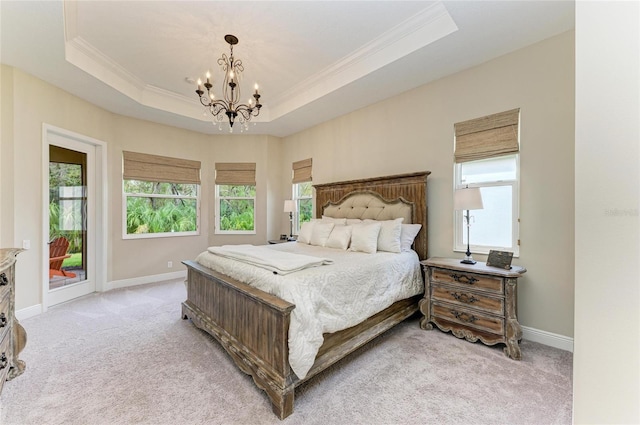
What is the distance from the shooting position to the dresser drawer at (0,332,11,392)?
178cm

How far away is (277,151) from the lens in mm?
5781

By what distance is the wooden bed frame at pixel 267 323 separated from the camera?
5.72ft

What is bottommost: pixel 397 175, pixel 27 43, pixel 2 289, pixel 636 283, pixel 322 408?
pixel 322 408

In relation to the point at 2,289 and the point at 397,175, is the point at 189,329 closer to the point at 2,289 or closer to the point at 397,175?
the point at 2,289

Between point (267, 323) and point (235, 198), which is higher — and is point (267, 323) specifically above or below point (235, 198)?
below

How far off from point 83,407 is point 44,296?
103 inches

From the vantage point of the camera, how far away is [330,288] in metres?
2.06

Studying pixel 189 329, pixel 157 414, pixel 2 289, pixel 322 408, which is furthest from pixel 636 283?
pixel 189 329

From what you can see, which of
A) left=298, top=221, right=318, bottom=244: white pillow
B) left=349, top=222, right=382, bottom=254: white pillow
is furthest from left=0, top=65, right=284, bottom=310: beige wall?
left=349, top=222, right=382, bottom=254: white pillow

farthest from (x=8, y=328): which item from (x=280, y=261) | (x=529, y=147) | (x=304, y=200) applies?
(x=529, y=147)

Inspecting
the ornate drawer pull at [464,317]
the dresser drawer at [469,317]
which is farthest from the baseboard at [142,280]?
the ornate drawer pull at [464,317]

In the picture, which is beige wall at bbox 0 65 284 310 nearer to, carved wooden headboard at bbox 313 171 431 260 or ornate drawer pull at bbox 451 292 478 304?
carved wooden headboard at bbox 313 171 431 260

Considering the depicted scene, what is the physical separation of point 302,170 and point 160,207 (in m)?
2.81

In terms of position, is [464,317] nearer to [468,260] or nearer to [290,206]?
[468,260]
